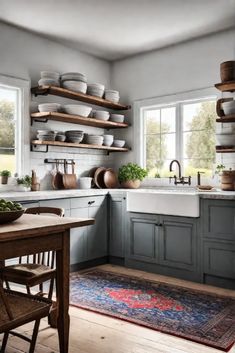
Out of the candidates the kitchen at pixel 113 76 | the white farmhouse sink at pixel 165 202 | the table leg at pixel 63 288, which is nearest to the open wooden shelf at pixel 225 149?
the kitchen at pixel 113 76

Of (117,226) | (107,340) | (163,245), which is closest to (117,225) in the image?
(117,226)

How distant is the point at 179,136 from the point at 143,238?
1.56 metres

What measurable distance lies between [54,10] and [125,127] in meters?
2.06

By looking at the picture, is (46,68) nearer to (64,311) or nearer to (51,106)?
(51,106)

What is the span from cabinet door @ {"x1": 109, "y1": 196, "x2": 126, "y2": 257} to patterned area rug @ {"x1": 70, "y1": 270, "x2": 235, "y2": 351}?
0.59 meters

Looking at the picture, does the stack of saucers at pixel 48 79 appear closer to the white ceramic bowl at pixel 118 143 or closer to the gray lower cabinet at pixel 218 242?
the white ceramic bowl at pixel 118 143

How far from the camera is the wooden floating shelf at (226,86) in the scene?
4.20m

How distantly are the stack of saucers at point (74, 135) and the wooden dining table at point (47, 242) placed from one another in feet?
8.39

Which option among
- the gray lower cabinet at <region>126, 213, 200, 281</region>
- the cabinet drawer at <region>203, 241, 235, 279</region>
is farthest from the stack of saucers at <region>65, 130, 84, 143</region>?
the cabinet drawer at <region>203, 241, 235, 279</region>

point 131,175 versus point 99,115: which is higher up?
point 99,115

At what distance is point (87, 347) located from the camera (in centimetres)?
250

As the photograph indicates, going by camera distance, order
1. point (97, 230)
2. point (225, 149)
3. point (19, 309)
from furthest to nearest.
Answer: point (97, 230) → point (225, 149) → point (19, 309)

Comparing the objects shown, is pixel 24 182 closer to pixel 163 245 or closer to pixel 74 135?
pixel 74 135

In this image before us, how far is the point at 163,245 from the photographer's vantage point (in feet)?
13.9
